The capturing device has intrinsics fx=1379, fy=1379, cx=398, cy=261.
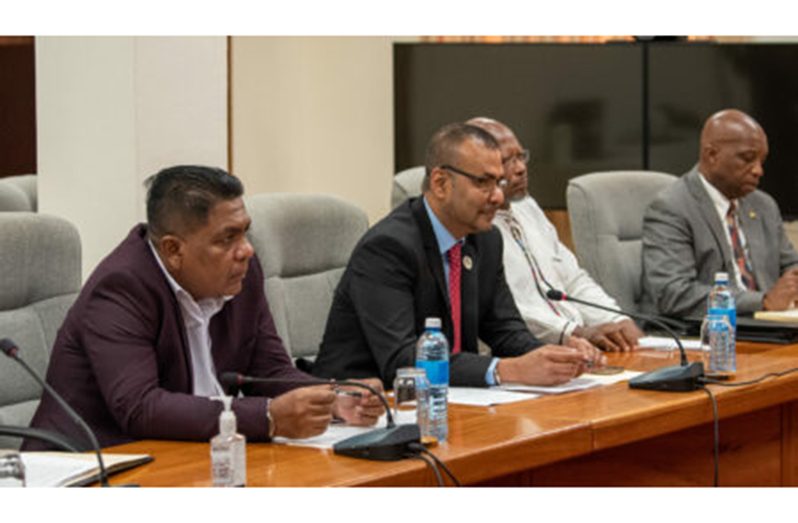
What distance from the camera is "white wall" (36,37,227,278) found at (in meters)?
3.76

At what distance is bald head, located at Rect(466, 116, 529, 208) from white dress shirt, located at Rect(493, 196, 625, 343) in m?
0.07

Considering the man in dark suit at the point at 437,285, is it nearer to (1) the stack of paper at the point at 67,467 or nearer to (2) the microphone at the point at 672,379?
(2) the microphone at the point at 672,379

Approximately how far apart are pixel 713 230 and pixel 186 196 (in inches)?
99.8

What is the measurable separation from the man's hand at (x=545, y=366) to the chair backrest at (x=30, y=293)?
101 cm

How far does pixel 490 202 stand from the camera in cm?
347

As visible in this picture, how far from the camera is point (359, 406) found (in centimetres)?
271

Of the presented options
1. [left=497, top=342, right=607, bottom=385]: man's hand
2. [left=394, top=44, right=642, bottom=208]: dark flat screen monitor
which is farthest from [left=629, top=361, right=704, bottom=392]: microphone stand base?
[left=394, top=44, right=642, bottom=208]: dark flat screen monitor

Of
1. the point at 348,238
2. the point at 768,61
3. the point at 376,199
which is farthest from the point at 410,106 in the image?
the point at 348,238

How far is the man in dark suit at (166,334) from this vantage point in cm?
258

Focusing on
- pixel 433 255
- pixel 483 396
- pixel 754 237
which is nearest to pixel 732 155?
pixel 754 237

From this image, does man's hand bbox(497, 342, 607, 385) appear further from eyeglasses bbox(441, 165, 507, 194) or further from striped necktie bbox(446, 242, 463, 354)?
eyeglasses bbox(441, 165, 507, 194)

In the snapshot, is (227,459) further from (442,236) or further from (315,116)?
(315,116)

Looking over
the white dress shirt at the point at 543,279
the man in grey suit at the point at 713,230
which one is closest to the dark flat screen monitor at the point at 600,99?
the man in grey suit at the point at 713,230
